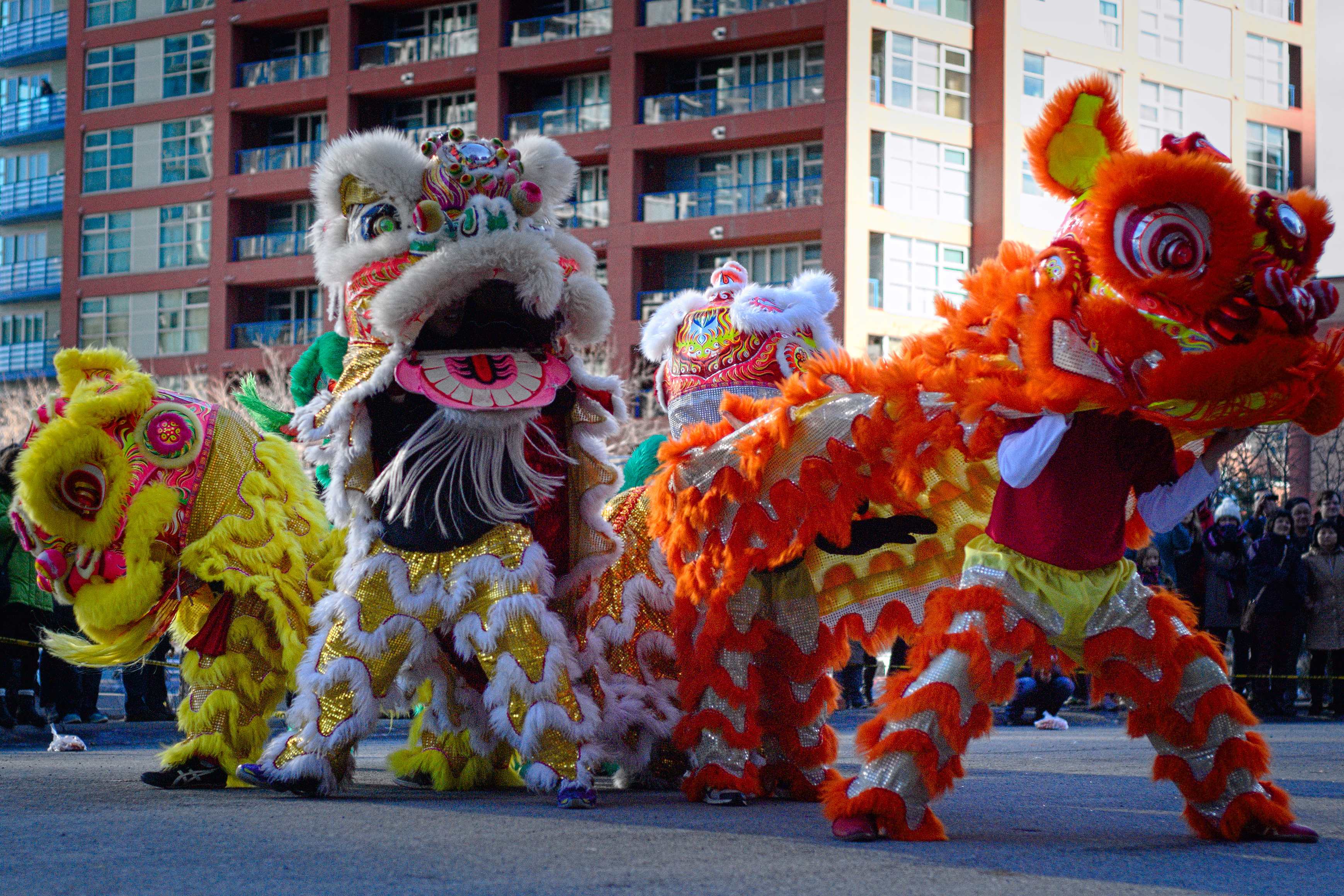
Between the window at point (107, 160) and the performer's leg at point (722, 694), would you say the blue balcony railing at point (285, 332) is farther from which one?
the performer's leg at point (722, 694)

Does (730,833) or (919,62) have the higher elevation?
(919,62)

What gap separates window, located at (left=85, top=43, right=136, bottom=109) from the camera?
38312 millimetres

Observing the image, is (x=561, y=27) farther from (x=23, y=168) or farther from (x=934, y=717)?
(x=934, y=717)

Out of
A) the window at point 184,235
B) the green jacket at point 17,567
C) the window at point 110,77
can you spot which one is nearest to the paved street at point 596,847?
the green jacket at point 17,567

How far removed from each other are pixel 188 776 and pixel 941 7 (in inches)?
1158

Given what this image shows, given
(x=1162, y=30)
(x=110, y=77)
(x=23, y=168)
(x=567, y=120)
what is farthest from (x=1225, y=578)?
(x=23, y=168)

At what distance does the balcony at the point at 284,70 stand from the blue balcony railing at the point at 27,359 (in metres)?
8.33

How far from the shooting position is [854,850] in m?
4.21

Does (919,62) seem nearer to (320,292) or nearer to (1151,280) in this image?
(320,292)

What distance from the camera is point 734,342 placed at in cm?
638

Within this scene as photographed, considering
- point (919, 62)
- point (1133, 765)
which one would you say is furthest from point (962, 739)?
point (919, 62)

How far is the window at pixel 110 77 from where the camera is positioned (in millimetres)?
38312

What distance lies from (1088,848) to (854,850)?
0.66m

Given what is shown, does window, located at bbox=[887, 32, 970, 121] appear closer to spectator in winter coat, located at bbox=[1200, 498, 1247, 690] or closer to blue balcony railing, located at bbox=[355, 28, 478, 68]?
blue balcony railing, located at bbox=[355, 28, 478, 68]
